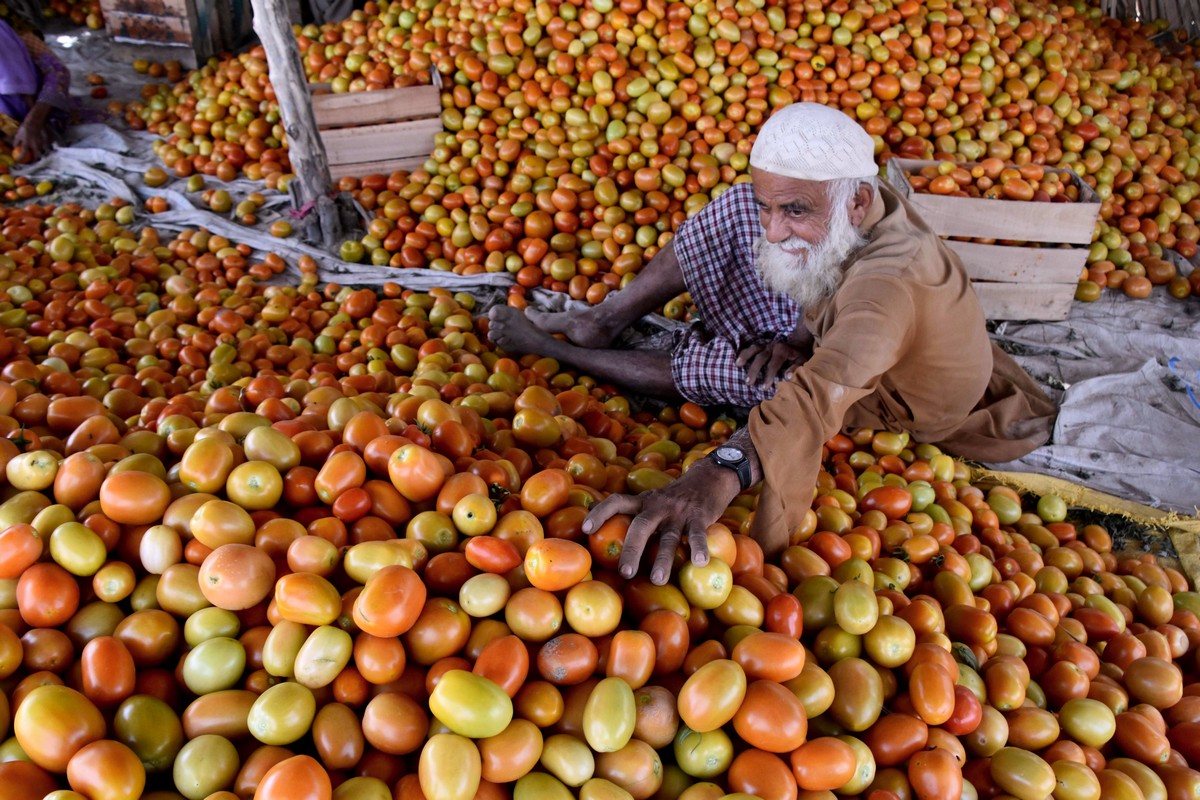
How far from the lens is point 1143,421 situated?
329cm

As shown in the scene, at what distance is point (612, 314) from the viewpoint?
3.65 m

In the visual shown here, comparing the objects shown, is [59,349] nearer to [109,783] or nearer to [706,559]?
[109,783]

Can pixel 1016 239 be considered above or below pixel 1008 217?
below

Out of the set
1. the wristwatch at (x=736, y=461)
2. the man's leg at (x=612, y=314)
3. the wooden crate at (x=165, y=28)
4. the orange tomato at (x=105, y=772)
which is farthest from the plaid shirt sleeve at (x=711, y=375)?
the wooden crate at (x=165, y=28)

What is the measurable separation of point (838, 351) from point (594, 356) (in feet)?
5.48

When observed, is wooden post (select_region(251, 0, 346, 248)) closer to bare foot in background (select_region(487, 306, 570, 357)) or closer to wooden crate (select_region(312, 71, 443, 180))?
wooden crate (select_region(312, 71, 443, 180))

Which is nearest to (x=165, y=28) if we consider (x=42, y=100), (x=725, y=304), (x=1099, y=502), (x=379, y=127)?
(x=42, y=100)

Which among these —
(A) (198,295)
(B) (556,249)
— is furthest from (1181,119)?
(A) (198,295)

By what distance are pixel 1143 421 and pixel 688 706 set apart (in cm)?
290

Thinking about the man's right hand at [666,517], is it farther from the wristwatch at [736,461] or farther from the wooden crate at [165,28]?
the wooden crate at [165,28]

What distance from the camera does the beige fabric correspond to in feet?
6.19

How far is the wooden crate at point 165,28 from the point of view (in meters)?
5.98

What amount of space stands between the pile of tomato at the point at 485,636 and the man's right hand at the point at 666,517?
46mm

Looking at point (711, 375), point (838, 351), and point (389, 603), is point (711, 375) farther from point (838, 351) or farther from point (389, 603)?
point (389, 603)
